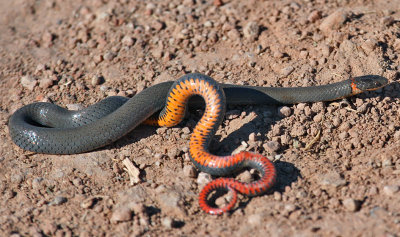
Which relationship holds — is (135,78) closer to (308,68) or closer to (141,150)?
(141,150)

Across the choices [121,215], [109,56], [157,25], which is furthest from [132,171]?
[157,25]

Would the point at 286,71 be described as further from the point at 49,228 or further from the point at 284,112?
the point at 49,228

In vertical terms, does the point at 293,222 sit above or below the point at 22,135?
below

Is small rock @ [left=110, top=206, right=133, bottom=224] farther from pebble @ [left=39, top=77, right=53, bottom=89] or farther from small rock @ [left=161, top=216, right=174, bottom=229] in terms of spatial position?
pebble @ [left=39, top=77, right=53, bottom=89]

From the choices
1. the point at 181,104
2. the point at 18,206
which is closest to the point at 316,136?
the point at 181,104

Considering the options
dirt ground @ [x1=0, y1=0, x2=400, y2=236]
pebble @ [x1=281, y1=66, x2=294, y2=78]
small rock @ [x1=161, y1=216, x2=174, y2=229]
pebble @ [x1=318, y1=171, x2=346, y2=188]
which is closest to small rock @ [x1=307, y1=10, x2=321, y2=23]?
dirt ground @ [x1=0, y1=0, x2=400, y2=236]

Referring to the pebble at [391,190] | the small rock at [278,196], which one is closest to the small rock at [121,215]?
the small rock at [278,196]
